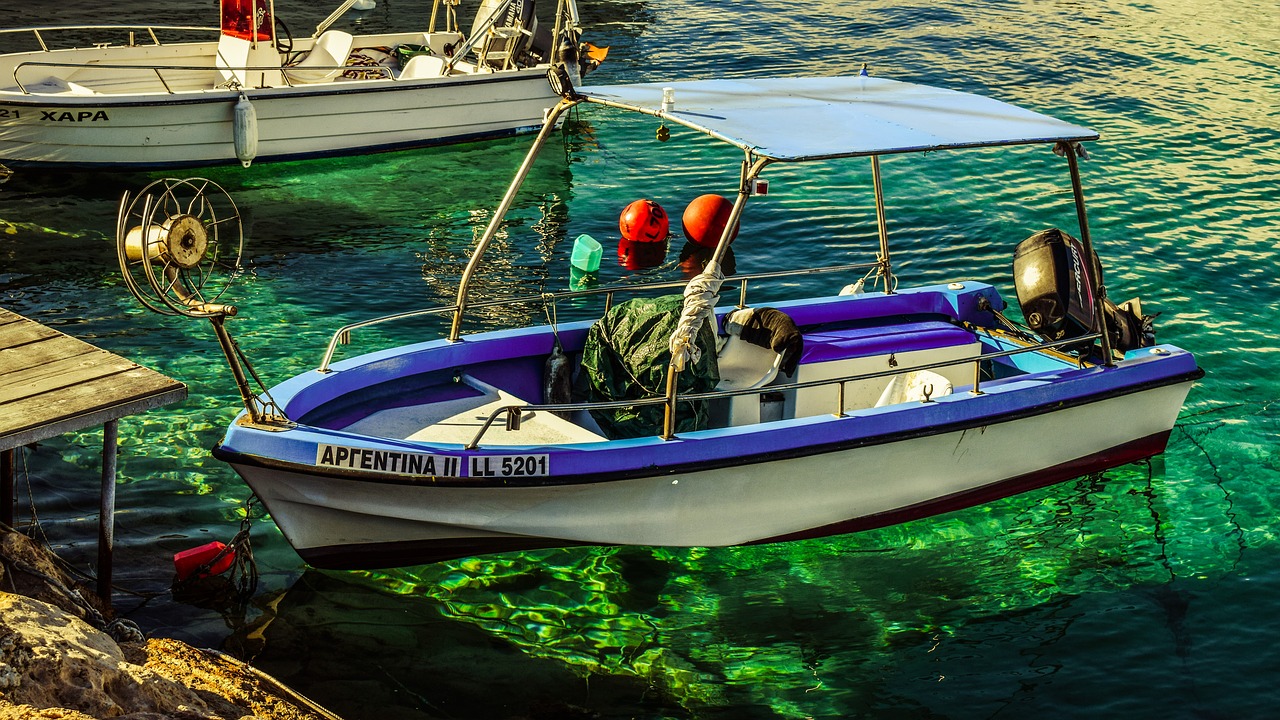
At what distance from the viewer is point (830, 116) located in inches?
292

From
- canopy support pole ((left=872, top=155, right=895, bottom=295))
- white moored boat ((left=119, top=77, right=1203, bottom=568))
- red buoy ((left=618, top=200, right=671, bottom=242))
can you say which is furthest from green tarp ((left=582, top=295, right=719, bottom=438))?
red buoy ((left=618, top=200, right=671, bottom=242))

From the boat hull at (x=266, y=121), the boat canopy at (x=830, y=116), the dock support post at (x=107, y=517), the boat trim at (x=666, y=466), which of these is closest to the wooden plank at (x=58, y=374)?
the dock support post at (x=107, y=517)

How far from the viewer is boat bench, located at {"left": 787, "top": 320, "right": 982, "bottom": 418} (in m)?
7.92

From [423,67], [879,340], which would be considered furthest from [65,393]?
[423,67]

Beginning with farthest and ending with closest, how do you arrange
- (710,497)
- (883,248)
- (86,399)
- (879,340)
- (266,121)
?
(266,121) → (883,248) → (879,340) → (710,497) → (86,399)

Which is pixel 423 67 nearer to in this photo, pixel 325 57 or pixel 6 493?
pixel 325 57

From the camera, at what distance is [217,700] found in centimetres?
508

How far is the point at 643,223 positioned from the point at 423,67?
569 centimetres

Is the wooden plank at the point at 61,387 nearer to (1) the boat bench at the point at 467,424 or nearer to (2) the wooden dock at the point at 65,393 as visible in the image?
(2) the wooden dock at the point at 65,393

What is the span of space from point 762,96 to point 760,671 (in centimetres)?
385

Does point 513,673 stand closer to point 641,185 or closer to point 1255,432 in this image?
point 1255,432

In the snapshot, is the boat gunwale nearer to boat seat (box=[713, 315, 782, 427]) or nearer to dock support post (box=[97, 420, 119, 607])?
boat seat (box=[713, 315, 782, 427])

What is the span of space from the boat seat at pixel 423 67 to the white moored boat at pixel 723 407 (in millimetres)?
9426

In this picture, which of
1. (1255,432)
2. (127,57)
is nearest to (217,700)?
(1255,432)
